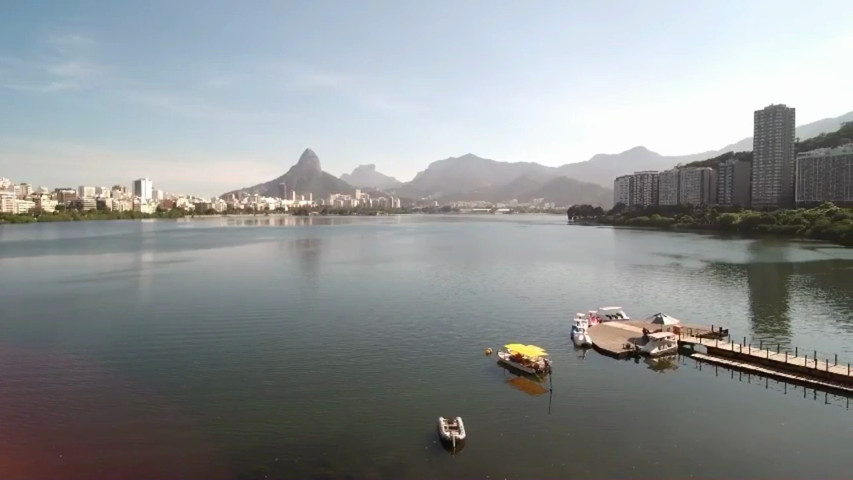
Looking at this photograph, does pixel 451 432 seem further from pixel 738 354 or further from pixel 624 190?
pixel 624 190

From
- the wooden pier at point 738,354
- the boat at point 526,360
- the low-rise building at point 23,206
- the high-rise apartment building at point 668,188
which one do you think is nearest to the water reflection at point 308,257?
the boat at point 526,360

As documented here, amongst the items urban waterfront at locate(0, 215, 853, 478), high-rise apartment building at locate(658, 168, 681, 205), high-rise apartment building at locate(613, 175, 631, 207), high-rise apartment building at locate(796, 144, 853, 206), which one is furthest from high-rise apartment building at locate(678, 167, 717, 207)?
urban waterfront at locate(0, 215, 853, 478)

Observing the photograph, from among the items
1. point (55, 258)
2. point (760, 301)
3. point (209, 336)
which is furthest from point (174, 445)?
point (55, 258)

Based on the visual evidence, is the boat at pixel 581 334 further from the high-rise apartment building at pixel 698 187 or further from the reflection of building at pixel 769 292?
the high-rise apartment building at pixel 698 187

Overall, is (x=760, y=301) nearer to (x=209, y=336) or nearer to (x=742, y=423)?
(x=742, y=423)

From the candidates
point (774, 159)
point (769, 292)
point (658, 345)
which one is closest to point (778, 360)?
point (658, 345)
